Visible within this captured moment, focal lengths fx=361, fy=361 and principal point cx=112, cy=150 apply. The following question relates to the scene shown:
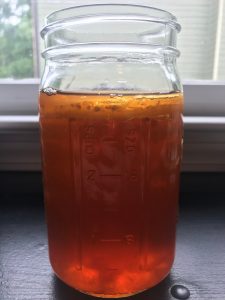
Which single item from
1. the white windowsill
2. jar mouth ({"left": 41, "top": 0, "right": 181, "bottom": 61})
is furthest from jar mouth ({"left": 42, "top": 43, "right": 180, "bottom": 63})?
the white windowsill

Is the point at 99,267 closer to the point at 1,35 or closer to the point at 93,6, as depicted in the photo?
the point at 93,6

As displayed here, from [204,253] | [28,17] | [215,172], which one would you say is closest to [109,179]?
[204,253]

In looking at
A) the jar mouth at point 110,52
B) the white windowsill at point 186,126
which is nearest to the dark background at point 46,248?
the white windowsill at point 186,126

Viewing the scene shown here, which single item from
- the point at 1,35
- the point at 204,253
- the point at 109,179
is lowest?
the point at 204,253

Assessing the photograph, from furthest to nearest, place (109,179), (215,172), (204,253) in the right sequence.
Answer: (215,172) → (204,253) → (109,179)

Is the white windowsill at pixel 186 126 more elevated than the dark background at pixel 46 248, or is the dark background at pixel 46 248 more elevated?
the white windowsill at pixel 186 126

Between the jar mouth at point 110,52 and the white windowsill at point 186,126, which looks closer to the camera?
the jar mouth at point 110,52

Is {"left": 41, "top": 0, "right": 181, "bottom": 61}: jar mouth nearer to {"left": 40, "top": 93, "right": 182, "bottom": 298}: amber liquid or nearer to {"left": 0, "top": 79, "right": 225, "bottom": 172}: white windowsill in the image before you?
{"left": 40, "top": 93, "right": 182, "bottom": 298}: amber liquid

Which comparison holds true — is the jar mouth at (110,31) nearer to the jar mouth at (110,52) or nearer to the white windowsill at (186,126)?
the jar mouth at (110,52)
